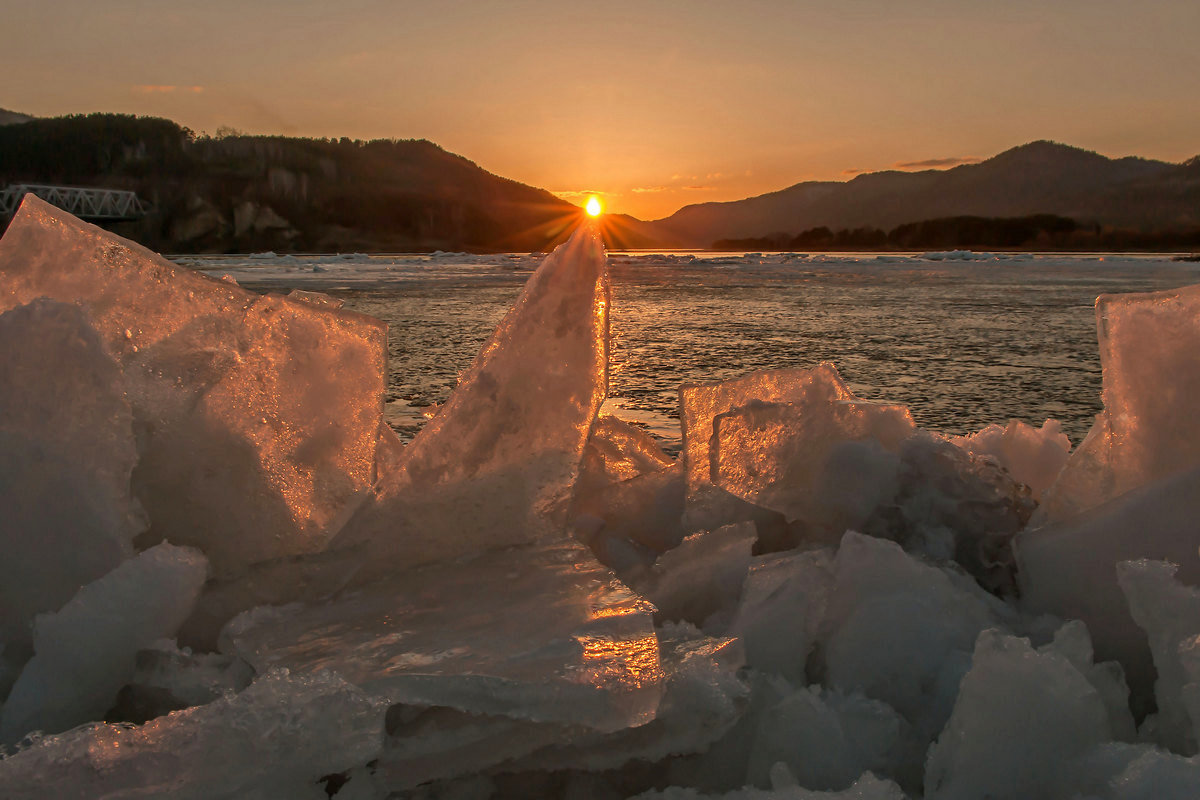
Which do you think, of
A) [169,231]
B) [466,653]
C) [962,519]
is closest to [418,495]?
[466,653]

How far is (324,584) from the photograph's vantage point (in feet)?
4.76

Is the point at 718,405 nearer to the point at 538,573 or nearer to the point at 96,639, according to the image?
the point at 538,573

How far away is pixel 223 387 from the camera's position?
5.13 feet

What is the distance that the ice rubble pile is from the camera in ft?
3.47

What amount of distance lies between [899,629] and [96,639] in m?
1.22

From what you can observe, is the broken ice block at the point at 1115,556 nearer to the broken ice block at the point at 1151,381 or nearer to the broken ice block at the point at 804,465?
the broken ice block at the point at 1151,381

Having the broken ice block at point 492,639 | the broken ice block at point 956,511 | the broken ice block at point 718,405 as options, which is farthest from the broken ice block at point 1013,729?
the broken ice block at point 718,405

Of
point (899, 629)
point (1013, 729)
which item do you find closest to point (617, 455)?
point (899, 629)

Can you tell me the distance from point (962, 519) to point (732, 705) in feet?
2.74

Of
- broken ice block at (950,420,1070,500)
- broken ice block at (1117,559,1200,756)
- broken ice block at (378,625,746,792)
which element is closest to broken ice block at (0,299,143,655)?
broken ice block at (378,625,746,792)

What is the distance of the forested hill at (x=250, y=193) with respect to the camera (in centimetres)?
5422

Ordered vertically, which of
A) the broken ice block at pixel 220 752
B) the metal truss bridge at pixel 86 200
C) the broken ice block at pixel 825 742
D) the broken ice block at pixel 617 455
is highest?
the metal truss bridge at pixel 86 200

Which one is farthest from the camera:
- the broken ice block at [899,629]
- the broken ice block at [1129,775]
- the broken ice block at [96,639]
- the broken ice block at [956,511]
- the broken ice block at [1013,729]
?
the broken ice block at [956,511]

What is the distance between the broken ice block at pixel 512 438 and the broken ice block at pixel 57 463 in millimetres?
380
